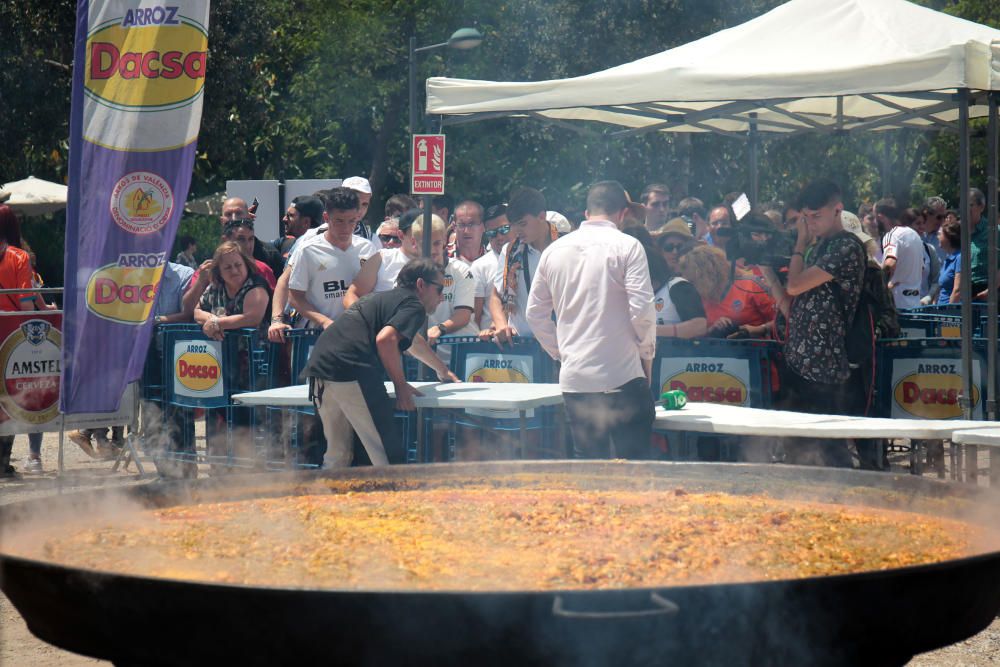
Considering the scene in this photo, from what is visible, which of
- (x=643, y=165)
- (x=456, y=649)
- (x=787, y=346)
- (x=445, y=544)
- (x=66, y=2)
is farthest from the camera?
(x=643, y=165)

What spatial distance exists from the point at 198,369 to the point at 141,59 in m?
2.97

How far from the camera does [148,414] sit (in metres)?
9.84

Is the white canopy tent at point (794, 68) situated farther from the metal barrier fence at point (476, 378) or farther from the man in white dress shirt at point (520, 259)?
the metal barrier fence at point (476, 378)

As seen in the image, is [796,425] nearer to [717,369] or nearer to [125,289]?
[717,369]

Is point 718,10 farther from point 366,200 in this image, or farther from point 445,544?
point 445,544

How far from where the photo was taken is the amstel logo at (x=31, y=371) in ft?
32.0

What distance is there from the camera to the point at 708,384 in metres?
7.77

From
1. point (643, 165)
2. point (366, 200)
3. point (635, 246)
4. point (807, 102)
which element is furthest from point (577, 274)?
point (643, 165)

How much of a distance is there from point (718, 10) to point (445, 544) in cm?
661

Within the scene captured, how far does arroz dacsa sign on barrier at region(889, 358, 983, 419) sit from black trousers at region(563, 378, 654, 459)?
6.38 ft

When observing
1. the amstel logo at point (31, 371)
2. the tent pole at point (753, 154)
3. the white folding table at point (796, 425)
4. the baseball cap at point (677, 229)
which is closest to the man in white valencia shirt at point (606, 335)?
the white folding table at point (796, 425)

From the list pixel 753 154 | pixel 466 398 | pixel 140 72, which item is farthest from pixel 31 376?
pixel 753 154

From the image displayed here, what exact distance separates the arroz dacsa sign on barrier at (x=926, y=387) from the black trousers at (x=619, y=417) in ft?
6.38

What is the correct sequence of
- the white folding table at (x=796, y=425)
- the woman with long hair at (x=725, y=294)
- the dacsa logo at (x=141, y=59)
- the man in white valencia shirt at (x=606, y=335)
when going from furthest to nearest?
the woman with long hair at (x=725, y=294) < the dacsa logo at (x=141, y=59) < the man in white valencia shirt at (x=606, y=335) < the white folding table at (x=796, y=425)
